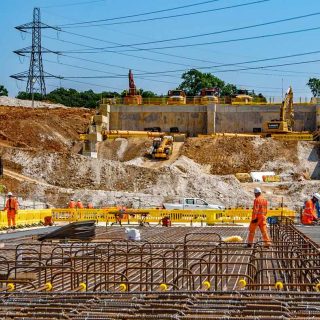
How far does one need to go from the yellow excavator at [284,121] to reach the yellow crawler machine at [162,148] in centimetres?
994

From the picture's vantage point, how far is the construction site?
7.40 m

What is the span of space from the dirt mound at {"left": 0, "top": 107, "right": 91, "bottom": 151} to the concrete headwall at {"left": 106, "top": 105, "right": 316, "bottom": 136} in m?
5.89

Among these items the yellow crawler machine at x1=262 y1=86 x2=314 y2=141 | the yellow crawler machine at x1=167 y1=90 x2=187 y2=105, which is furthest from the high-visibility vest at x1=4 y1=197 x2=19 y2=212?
the yellow crawler machine at x1=167 y1=90 x2=187 y2=105

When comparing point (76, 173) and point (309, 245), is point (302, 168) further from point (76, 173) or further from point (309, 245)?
point (309, 245)

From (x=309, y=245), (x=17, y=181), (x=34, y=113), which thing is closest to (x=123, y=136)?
(x=34, y=113)

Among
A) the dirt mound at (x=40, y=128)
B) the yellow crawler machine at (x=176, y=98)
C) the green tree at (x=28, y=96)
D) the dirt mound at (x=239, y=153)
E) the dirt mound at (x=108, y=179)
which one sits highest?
the green tree at (x=28, y=96)

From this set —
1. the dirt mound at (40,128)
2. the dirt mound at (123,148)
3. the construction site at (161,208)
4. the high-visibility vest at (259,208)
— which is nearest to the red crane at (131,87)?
the construction site at (161,208)

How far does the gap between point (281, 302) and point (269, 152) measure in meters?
53.5

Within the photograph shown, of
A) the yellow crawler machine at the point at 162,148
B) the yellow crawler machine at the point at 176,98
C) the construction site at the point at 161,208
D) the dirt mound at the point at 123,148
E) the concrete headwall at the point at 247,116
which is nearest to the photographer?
the construction site at the point at 161,208

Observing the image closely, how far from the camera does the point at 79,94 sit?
117m

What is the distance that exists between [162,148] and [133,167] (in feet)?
26.1

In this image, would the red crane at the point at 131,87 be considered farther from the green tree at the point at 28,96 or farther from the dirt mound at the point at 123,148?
the green tree at the point at 28,96

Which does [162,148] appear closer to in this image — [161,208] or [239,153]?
[239,153]

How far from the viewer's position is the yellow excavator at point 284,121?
6372cm
